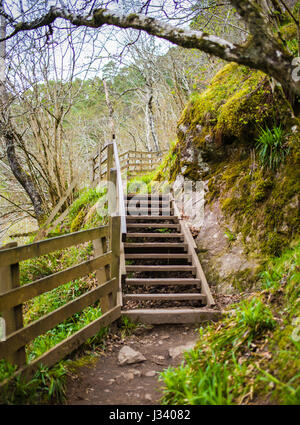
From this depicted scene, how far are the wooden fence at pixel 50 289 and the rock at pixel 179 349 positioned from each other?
0.87 m

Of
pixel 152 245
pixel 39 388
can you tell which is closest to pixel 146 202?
pixel 152 245

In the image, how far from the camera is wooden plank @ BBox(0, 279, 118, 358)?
2.28 metres

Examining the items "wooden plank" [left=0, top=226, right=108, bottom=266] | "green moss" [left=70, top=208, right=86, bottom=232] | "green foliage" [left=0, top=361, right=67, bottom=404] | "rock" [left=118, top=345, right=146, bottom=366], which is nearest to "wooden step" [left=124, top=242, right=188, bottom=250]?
"wooden plank" [left=0, top=226, right=108, bottom=266]

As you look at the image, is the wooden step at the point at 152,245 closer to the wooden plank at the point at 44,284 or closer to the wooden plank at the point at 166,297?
the wooden plank at the point at 166,297

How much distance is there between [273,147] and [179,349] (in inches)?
146

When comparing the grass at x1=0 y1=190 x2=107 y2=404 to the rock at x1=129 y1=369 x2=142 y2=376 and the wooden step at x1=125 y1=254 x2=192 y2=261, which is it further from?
the wooden step at x1=125 y1=254 x2=192 y2=261

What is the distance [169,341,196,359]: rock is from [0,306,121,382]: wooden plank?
86cm

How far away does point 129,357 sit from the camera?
321cm

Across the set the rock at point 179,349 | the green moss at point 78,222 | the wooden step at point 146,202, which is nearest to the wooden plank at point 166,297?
the rock at point 179,349

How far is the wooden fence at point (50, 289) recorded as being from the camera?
234 centimetres

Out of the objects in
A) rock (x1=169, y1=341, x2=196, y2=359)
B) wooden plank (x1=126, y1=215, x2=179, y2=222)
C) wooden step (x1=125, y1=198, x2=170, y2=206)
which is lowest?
rock (x1=169, y1=341, x2=196, y2=359)

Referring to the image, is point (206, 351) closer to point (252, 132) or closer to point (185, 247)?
point (185, 247)

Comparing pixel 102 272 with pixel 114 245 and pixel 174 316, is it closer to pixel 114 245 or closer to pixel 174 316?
pixel 114 245

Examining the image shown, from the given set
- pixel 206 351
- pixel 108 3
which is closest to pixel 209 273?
pixel 206 351
